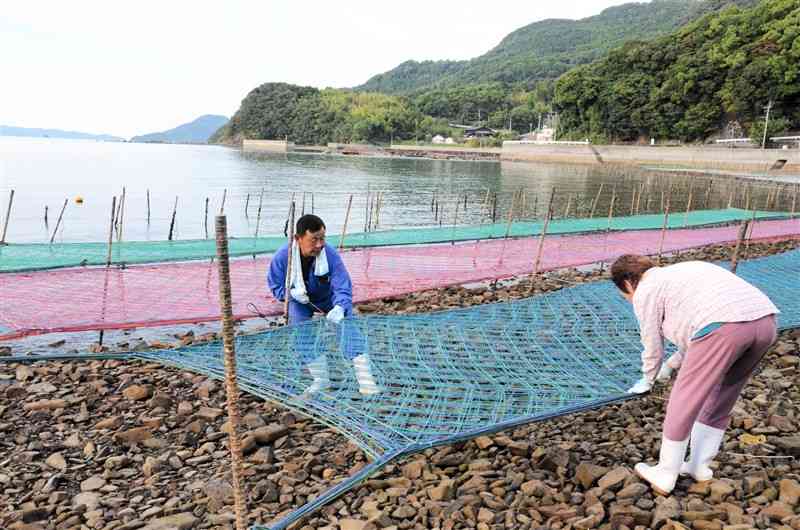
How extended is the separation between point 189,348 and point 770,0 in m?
74.5

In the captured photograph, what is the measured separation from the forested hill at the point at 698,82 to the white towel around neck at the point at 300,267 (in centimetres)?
6095

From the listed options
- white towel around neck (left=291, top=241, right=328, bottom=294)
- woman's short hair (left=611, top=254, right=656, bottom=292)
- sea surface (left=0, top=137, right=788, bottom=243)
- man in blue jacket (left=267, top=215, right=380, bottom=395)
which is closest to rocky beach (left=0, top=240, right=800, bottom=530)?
man in blue jacket (left=267, top=215, right=380, bottom=395)

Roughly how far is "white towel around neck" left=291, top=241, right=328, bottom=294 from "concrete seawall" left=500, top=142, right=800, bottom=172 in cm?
4919

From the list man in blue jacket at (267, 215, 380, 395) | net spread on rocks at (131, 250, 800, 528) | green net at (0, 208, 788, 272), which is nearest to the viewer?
net spread on rocks at (131, 250, 800, 528)

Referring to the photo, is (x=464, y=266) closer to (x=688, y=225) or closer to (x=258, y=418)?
(x=258, y=418)

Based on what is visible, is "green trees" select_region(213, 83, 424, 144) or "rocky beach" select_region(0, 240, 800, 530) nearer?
"rocky beach" select_region(0, 240, 800, 530)

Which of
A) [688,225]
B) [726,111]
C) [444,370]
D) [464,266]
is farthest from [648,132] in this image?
[444,370]

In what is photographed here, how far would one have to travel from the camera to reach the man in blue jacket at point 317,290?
439cm

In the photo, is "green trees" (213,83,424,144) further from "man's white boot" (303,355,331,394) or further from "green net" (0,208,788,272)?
"man's white boot" (303,355,331,394)

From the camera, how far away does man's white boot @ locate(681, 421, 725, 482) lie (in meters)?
3.20

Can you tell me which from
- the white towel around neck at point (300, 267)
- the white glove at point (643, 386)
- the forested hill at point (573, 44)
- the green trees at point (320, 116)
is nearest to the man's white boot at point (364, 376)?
the white towel around neck at point (300, 267)

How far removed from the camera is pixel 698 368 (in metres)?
2.90

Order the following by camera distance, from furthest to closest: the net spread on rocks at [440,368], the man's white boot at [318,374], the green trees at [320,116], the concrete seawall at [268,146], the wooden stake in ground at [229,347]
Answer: the green trees at [320,116], the concrete seawall at [268,146], the man's white boot at [318,374], the net spread on rocks at [440,368], the wooden stake in ground at [229,347]

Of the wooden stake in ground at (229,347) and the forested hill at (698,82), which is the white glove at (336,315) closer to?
the wooden stake in ground at (229,347)
